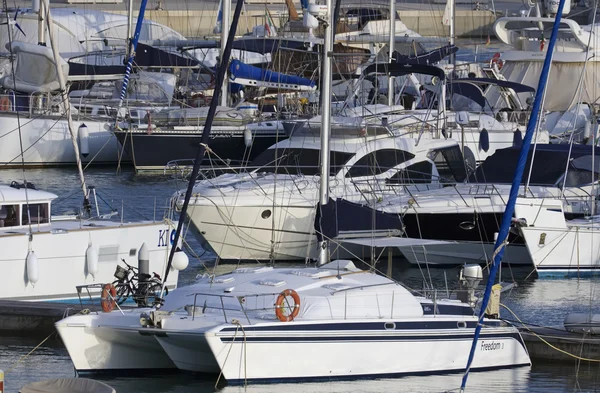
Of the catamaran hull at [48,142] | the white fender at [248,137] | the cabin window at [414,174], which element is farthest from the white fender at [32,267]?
the catamaran hull at [48,142]

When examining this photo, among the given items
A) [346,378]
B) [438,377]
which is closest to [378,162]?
[438,377]

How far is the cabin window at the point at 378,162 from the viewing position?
28578 millimetres

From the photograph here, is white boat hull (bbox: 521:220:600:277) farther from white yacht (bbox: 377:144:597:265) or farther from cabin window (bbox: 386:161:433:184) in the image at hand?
cabin window (bbox: 386:161:433:184)

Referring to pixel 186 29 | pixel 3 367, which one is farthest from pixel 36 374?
pixel 186 29

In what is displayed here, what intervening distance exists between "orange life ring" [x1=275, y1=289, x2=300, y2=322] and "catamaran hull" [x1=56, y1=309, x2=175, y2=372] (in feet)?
5.55

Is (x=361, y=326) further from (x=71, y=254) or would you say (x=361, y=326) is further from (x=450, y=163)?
(x=450, y=163)

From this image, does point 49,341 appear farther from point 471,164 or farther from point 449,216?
point 471,164

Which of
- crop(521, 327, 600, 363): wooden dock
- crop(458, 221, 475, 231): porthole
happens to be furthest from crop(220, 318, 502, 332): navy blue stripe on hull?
crop(458, 221, 475, 231): porthole

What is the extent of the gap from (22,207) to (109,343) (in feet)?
16.1

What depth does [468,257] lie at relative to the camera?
89.6 feet

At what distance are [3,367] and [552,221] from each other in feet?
37.6

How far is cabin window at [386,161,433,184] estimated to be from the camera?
28.9 m

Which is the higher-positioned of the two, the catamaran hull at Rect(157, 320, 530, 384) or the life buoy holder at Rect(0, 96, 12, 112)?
the life buoy holder at Rect(0, 96, 12, 112)

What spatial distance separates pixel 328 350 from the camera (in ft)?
56.2
